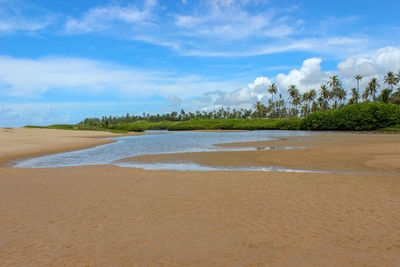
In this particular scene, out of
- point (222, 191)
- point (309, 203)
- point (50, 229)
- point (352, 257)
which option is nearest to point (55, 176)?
point (50, 229)

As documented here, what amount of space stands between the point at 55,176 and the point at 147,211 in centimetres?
804

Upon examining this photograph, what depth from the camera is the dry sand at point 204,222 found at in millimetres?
5211

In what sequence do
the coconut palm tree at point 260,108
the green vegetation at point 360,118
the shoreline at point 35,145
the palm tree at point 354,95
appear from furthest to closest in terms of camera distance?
the coconut palm tree at point 260,108 → the palm tree at point 354,95 → the green vegetation at point 360,118 → the shoreline at point 35,145

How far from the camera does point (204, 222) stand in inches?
275

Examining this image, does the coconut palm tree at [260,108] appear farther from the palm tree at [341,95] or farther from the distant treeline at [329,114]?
the palm tree at [341,95]

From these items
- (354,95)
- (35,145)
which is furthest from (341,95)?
(35,145)

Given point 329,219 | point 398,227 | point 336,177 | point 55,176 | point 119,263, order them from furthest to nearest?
point 55,176 → point 336,177 → point 329,219 → point 398,227 → point 119,263

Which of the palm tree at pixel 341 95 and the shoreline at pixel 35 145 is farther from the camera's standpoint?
the palm tree at pixel 341 95

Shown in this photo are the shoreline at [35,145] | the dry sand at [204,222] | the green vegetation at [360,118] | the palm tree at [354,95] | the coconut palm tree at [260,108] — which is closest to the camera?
the dry sand at [204,222]

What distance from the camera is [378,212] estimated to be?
735 cm

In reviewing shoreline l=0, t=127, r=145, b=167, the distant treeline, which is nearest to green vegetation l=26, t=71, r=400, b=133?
the distant treeline

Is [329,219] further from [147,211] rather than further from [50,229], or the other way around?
[50,229]

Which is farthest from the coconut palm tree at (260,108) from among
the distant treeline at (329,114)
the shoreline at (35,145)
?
the shoreline at (35,145)

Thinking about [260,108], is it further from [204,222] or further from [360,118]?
[204,222]
